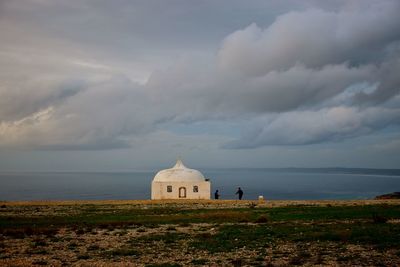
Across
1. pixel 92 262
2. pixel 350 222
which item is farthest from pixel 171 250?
pixel 350 222

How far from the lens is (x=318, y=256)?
1744 centimetres

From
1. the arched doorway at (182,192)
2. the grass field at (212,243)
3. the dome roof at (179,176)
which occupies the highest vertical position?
the dome roof at (179,176)

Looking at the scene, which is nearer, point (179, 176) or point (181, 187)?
point (181, 187)

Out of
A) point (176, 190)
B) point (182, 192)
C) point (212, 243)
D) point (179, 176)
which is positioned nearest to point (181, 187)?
point (182, 192)

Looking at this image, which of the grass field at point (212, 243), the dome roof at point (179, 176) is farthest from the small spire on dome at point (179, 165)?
the grass field at point (212, 243)

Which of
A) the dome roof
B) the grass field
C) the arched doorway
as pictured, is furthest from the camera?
the dome roof

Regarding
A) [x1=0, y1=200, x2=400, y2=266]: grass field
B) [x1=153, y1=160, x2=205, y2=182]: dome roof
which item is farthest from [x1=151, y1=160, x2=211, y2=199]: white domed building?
[x1=0, y1=200, x2=400, y2=266]: grass field

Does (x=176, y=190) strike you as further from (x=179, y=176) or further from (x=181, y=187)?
(x=179, y=176)

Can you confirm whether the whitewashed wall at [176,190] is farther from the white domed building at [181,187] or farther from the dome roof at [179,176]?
the dome roof at [179,176]

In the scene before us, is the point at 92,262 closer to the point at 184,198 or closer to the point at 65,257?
the point at 65,257

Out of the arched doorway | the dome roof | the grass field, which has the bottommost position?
the grass field

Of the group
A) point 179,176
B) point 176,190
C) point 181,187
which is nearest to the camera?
point 181,187

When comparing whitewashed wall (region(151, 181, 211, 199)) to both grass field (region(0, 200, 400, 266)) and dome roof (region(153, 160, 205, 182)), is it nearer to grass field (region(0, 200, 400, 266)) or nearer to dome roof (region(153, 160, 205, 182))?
dome roof (region(153, 160, 205, 182))

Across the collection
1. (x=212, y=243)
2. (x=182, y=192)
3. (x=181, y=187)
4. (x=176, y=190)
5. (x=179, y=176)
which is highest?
(x=179, y=176)
